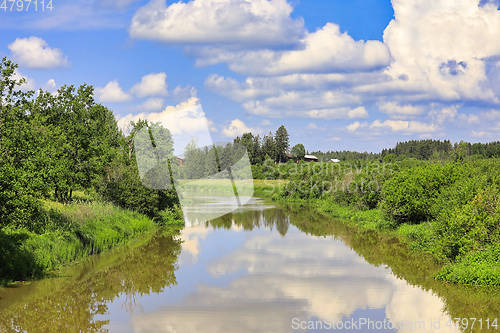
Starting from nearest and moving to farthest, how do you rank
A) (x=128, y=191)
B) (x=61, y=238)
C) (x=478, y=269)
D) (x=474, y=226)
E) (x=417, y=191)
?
1. (x=478, y=269)
2. (x=474, y=226)
3. (x=61, y=238)
4. (x=417, y=191)
5. (x=128, y=191)

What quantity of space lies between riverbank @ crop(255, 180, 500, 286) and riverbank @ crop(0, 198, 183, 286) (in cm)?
1564

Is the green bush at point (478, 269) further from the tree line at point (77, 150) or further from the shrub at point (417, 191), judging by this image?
the tree line at point (77, 150)

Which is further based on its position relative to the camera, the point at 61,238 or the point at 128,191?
the point at 128,191

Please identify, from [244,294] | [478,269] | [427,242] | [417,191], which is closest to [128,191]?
[244,294]

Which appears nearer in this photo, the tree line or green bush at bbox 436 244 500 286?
green bush at bbox 436 244 500 286

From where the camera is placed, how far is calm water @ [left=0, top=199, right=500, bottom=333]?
12.8 meters

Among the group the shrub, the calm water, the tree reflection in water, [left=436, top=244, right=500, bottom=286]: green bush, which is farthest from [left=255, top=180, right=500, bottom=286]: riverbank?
the tree reflection in water

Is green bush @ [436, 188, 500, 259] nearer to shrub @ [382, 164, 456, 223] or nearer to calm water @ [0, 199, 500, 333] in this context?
calm water @ [0, 199, 500, 333]

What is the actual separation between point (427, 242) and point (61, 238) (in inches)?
723

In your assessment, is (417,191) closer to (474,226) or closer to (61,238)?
(474,226)

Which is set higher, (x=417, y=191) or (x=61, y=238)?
(x=417, y=191)

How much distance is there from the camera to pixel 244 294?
15.9m

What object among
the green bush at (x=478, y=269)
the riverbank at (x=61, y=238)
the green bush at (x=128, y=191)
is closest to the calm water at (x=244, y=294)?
the green bush at (x=478, y=269)

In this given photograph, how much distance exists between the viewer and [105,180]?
3259 centimetres
